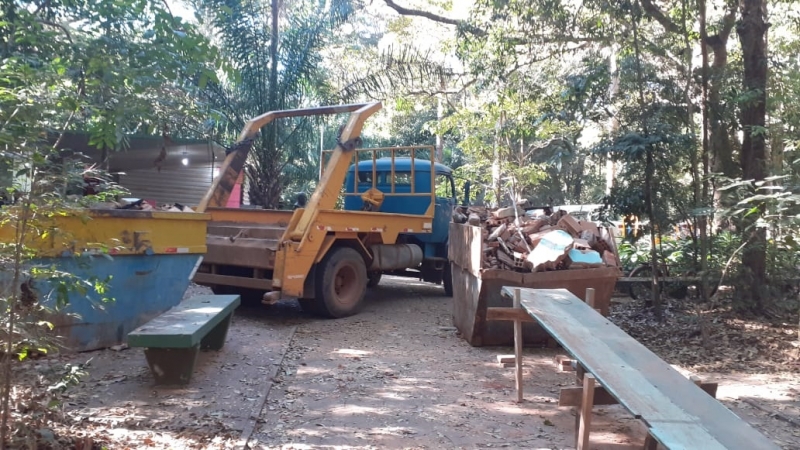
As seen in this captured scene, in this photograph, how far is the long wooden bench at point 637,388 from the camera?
331 cm

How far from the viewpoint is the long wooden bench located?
3312mm

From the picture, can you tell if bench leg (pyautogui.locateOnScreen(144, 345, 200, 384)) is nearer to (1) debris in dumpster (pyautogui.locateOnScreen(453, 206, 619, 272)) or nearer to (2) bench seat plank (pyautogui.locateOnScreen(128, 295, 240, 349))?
(2) bench seat plank (pyautogui.locateOnScreen(128, 295, 240, 349))

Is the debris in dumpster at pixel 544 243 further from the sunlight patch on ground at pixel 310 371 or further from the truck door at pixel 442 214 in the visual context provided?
the truck door at pixel 442 214

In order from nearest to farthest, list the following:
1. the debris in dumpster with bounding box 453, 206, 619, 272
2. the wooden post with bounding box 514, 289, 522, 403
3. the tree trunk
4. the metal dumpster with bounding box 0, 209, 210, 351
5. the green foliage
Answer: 1. the green foliage
2. the wooden post with bounding box 514, 289, 522, 403
3. the metal dumpster with bounding box 0, 209, 210, 351
4. the debris in dumpster with bounding box 453, 206, 619, 272
5. the tree trunk

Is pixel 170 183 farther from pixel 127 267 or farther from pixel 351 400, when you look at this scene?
pixel 351 400

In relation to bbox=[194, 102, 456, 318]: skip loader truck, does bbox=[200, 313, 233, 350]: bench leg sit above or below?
below

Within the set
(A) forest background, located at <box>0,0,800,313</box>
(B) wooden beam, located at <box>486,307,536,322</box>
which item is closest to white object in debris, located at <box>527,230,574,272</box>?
(A) forest background, located at <box>0,0,800,313</box>

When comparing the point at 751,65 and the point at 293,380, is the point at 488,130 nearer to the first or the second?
the point at 751,65

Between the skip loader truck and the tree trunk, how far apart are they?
4.62 meters

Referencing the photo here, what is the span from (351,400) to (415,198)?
602 cm

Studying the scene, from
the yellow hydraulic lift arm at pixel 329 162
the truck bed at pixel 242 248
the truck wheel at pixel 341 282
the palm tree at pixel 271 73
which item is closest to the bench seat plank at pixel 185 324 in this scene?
the truck bed at pixel 242 248

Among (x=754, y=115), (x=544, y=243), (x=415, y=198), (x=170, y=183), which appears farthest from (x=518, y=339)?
(x=170, y=183)

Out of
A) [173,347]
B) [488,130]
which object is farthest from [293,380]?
[488,130]

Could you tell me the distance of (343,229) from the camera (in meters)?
9.23
